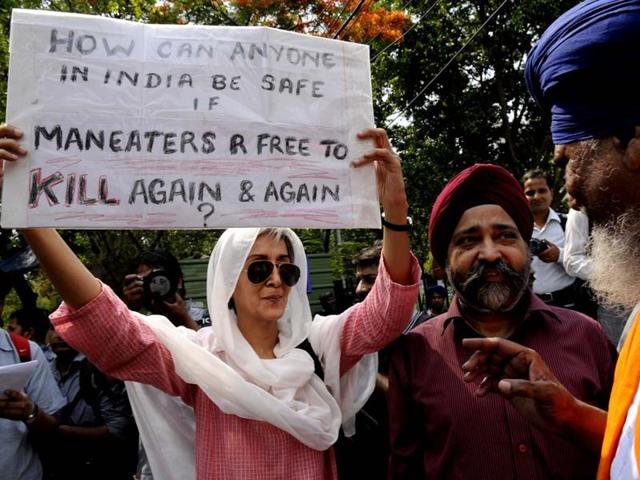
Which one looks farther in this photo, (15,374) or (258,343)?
(15,374)

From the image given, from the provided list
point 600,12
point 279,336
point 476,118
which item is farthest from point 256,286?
point 476,118

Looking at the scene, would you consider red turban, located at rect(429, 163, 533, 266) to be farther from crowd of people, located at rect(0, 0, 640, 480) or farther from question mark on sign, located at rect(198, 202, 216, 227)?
question mark on sign, located at rect(198, 202, 216, 227)

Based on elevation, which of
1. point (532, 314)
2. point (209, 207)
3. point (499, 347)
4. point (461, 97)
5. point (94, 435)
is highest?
point (461, 97)

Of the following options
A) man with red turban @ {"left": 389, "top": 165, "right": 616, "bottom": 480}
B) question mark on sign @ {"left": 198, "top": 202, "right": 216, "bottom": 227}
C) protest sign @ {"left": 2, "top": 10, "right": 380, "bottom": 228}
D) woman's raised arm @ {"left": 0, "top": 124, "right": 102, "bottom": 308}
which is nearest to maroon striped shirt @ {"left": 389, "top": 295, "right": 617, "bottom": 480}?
man with red turban @ {"left": 389, "top": 165, "right": 616, "bottom": 480}

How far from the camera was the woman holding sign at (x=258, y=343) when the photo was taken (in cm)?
183

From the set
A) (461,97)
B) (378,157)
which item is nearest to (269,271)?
(378,157)

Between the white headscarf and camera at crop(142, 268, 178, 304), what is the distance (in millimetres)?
712

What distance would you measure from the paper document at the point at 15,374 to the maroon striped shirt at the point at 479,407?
151 centimetres

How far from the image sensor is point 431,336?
2.20 metres

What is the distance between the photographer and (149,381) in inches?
78.3

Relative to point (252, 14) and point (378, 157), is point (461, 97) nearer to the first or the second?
point (252, 14)

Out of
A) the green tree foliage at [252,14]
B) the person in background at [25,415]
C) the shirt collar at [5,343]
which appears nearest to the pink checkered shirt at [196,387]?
the person in background at [25,415]

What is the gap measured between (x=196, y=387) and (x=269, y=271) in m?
0.51

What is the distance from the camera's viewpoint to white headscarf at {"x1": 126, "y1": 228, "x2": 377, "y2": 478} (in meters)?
1.95
